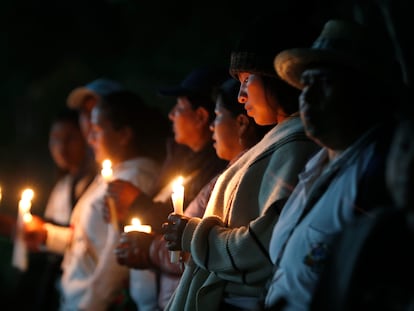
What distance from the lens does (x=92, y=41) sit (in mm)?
11680

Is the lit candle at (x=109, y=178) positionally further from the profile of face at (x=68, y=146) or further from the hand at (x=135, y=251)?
the profile of face at (x=68, y=146)

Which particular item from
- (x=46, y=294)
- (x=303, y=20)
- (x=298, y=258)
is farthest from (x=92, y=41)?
(x=298, y=258)

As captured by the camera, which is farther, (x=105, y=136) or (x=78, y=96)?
(x=78, y=96)

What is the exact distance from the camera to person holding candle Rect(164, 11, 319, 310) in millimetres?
3574

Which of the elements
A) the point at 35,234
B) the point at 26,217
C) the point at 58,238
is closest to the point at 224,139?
the point at 26,217

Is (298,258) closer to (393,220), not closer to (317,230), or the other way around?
(317,230)

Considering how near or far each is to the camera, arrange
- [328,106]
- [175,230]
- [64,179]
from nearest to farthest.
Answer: [328,106] → [175,230] → [64,179]

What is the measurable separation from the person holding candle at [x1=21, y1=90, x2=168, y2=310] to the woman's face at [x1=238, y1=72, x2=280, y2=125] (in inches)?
88.7

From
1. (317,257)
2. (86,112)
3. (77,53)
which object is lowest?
(317,257)

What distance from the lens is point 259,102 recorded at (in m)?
3.94

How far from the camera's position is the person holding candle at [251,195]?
141 inches

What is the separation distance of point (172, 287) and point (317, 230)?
97.4 inches

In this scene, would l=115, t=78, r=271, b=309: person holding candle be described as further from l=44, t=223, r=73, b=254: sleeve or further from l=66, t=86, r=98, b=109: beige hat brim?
l=66, t=86, r=98, b=109: beige hat brim

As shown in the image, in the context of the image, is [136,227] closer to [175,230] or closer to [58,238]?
[175,230]
